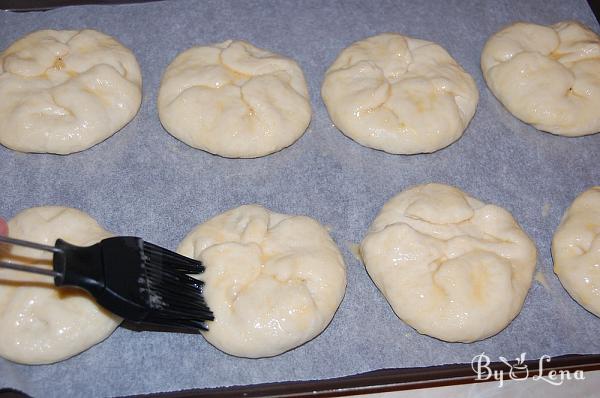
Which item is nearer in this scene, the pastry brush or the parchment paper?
the pastry brush

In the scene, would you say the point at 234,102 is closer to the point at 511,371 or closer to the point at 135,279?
the point at 135,279

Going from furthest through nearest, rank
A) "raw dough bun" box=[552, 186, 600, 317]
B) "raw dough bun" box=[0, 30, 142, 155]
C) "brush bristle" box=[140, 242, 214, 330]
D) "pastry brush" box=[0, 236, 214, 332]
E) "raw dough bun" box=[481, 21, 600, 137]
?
"raw dough bun" box=[481, 21, 600, 137] < "raw dough bun" box=[0, 30, 142, 155] < "raw dough bun" box=[552, 186, 600, 317] < "brush bristle" box=[140, 242, 214, 330] < "pastry brush" box=[0, 236, 214, 332]

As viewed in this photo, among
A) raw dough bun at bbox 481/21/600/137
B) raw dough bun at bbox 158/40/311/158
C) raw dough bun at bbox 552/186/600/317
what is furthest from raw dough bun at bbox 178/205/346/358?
raw dough bun at bbox 481/21/600/137

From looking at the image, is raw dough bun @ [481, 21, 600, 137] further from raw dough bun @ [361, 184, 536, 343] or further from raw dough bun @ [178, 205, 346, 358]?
raw dough bun @ [178, 205, 346, 358]

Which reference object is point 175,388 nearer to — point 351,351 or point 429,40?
point 351,351

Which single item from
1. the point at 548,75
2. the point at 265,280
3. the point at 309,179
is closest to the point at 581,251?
the point at 548,75

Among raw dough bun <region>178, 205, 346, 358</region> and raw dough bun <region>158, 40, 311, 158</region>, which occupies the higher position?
raw dough bun <region>158, 40, 311, 158</region>

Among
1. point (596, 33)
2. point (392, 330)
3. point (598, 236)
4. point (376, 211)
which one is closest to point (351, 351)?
point (392, 330)
